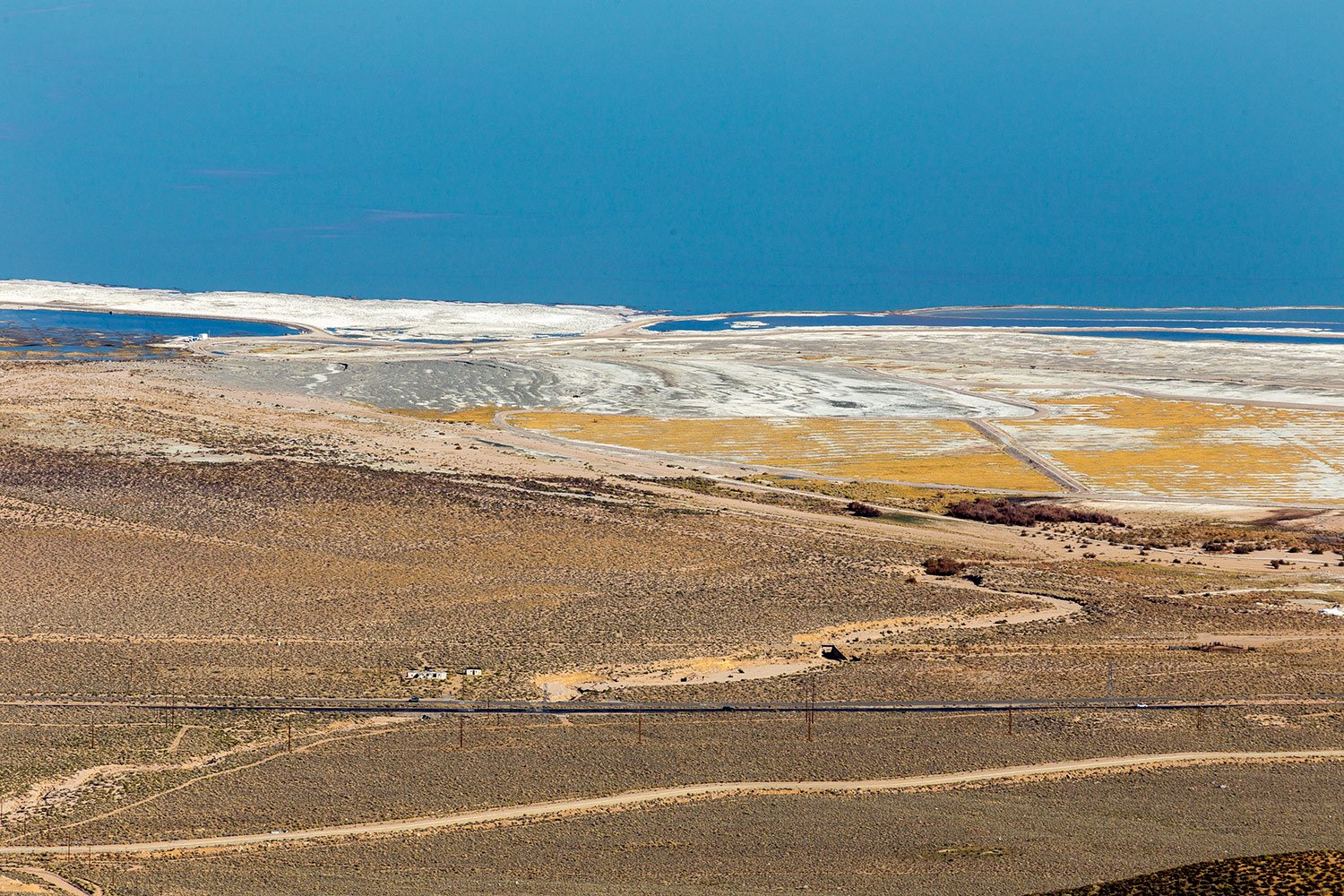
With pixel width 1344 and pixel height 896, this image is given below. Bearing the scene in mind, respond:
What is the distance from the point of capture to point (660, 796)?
2038cm

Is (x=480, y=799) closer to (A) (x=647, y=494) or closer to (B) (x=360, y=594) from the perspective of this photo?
(B) (x=360, y=594)

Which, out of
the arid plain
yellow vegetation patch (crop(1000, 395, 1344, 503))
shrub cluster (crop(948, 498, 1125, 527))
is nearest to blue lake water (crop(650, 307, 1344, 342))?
yellow vegetation patch (crop(1000, 395, 1344, 503))

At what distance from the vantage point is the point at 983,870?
17859mm

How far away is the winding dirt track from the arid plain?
0.26 feet

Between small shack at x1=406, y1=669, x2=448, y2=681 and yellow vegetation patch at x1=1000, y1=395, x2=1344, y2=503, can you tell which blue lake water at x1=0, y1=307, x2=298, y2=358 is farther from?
small shack at x1=406, y1=669, x2=448, y2=681

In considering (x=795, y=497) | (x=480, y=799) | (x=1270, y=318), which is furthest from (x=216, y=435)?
(x=1270, y=318)

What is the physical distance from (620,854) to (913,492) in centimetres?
3319

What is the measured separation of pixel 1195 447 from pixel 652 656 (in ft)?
136

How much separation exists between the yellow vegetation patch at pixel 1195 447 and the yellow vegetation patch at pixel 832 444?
318cm

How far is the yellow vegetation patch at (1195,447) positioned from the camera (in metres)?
52.1

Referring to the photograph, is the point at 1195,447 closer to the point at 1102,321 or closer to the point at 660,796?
the point at 660,796

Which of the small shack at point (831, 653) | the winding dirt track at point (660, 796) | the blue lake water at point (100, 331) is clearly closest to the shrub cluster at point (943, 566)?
the small shack at point (831, 653)

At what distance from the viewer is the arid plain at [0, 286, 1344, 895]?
61.5 ft

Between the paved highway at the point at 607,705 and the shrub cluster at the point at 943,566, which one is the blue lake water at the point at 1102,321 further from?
the paved highway at the point at 607,705
